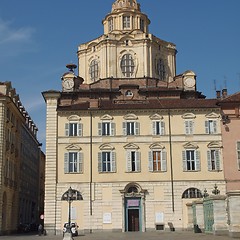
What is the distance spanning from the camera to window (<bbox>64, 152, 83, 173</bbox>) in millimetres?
48000

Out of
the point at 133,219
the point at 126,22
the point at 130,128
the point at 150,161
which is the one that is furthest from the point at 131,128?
the point at 126,22

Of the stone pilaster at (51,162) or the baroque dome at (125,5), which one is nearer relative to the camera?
the stone pilaster at (51,162)

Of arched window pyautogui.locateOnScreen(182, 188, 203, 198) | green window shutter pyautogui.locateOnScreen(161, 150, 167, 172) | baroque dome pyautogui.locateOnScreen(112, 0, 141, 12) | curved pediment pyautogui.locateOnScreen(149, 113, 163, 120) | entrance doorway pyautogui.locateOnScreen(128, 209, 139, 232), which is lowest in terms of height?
entrance doorway pyautogui.locateOnScreen(128, 209, 139, 232)

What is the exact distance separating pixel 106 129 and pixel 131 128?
2.67 m

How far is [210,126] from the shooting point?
49.0 metres

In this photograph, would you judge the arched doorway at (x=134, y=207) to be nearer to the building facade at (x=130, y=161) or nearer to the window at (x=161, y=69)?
the building facade at (x=130, y=161)

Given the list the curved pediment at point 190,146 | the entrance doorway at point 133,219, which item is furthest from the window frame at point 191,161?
the entrance doorway at point 133,219

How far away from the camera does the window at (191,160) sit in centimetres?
4794

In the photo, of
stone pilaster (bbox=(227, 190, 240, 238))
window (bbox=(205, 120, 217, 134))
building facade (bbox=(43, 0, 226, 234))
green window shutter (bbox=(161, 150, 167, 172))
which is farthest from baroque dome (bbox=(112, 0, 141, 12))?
stone pilaster (bbox=(227, 190, 240, 238))

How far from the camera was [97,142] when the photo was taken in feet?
159

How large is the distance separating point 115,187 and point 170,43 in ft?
115

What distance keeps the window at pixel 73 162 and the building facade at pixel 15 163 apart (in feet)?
23.6

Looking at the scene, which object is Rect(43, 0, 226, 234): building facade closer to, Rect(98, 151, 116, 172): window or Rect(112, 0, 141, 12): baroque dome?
Rect(98, 151, 116, 172): window

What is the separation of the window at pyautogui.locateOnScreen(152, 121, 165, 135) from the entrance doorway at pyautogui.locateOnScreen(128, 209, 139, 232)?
27.8ft
